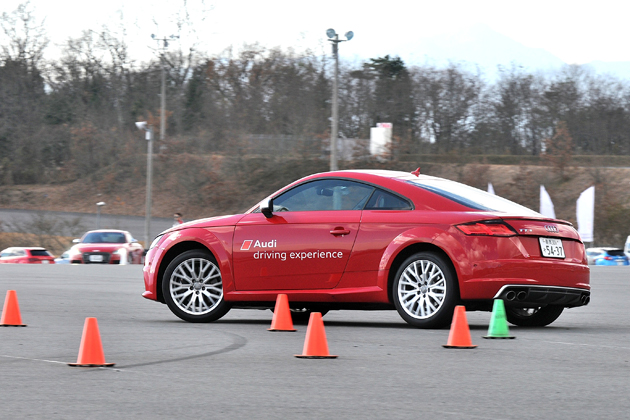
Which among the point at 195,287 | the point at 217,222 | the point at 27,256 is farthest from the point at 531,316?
→ the point at 27,256

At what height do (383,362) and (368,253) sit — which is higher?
(368,253)

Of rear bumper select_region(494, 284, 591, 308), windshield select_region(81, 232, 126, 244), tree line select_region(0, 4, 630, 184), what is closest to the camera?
rear bumper select_region(494, 284, 591, 308)

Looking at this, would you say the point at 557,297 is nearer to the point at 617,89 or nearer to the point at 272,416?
the point at 272,416

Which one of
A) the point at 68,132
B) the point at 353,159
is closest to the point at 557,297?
the point at 353,159

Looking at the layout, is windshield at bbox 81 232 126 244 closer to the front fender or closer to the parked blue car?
the parked blue car

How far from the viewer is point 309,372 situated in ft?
22.4

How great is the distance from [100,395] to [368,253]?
4.30 metres

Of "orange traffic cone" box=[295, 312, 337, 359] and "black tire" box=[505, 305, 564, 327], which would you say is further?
"black tire" box=[505, 305, 564, 327]

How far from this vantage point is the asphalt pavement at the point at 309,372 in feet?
17.8

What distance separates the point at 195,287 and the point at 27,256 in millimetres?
28105

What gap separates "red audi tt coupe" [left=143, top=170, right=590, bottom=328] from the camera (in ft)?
30.2

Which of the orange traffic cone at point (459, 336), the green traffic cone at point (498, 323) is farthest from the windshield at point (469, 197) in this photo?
the orange traffic cone at point (459, 336)

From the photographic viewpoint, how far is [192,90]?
7562 cm

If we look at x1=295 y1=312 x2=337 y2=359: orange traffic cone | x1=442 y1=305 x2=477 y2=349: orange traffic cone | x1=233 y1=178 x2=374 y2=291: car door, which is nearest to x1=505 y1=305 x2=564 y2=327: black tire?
x1=233 y1=178 x2=374 y2=291: car door
